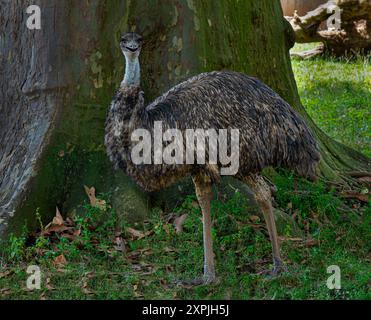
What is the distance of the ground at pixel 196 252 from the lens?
6508 millimetres

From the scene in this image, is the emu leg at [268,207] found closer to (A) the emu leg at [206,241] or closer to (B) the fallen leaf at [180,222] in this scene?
(A) the emu leg at [206,241]

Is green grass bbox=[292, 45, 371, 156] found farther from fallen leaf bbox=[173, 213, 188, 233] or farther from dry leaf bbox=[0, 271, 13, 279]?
dry leaf bbox=[0, 271, 13, 279]

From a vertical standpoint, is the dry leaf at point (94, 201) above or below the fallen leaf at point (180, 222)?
above

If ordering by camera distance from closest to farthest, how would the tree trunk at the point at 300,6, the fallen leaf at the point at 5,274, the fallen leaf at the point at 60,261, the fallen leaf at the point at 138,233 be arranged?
the fallen leaf at the point at 5,274, the fallen leaf at the point at 60,261, the fallen leaf at the point at 138,233, the tree trunk at the point at 300,6

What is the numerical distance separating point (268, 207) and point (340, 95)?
21.4ft

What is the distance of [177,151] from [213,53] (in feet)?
5.81

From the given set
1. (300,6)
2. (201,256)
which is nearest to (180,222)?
(201,256)

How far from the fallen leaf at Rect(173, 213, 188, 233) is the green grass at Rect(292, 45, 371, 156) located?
11.4ft

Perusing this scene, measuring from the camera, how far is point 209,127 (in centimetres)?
623

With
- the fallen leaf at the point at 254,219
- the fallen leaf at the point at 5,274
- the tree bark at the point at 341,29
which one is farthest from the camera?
the tree bark at the point at 341,29

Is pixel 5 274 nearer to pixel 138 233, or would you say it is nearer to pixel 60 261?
pixel 60 261

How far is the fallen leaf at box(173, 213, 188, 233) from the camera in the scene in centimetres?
728

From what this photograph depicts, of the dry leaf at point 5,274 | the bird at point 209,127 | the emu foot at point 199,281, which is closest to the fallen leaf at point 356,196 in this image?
the bird at point 209,127
